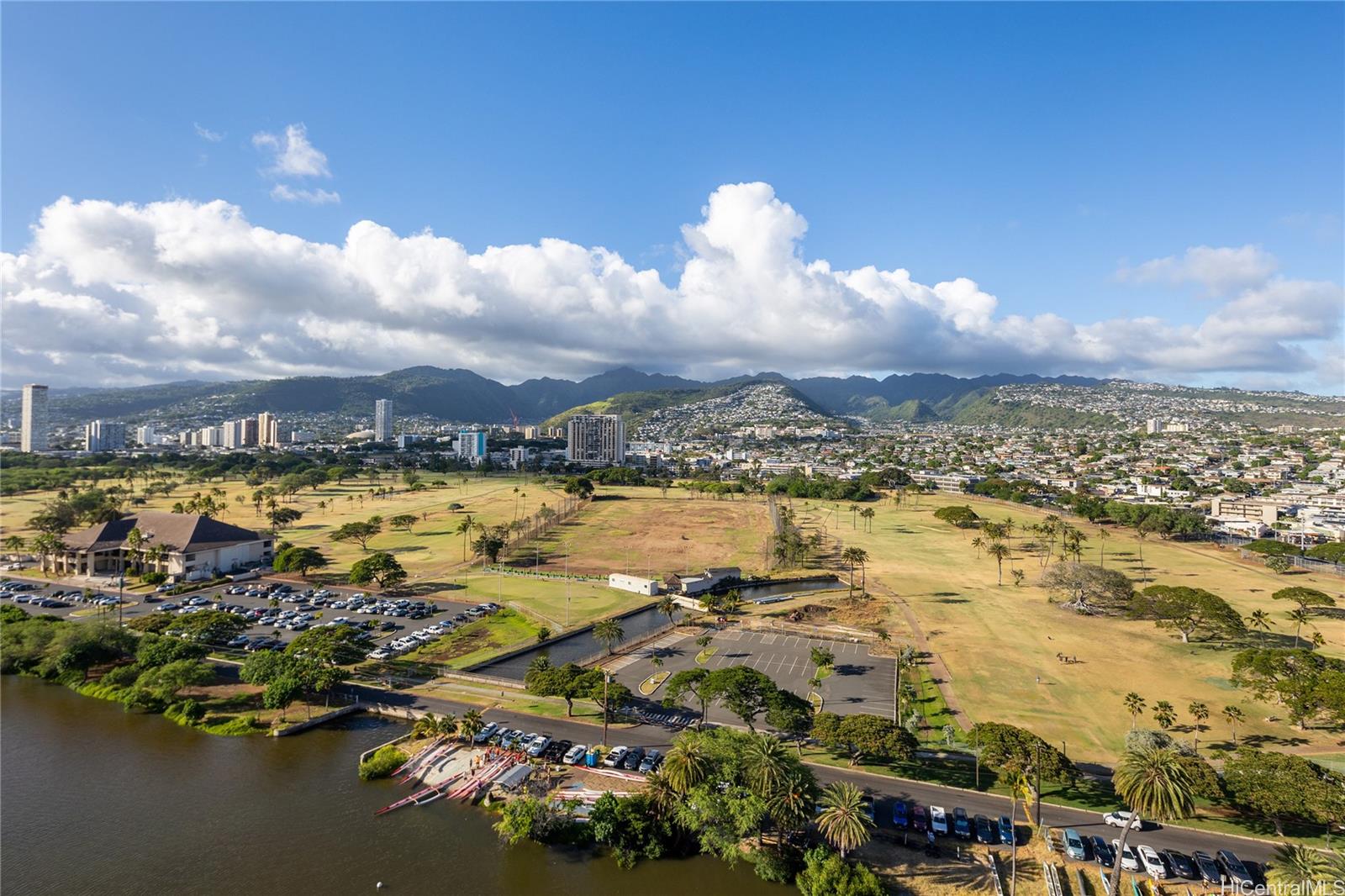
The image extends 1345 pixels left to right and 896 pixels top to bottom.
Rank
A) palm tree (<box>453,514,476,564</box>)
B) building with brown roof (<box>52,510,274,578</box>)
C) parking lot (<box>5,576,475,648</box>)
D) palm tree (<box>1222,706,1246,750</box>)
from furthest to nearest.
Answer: palm tree (<box>453,514,476,564</box>) → building with brown roof (<box>52,510,274,578</box>) → parking lot (<box>5,576,475,648</box>) → palm tree (<box>1222,706,1246,750</box>)

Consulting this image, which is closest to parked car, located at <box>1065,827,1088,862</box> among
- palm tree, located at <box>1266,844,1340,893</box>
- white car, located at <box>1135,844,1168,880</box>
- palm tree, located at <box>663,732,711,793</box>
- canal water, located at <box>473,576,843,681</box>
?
white car, located at <box>1135,844,1168,880</box>

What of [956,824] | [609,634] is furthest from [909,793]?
[609,634]

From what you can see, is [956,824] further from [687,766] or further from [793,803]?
[687,766]

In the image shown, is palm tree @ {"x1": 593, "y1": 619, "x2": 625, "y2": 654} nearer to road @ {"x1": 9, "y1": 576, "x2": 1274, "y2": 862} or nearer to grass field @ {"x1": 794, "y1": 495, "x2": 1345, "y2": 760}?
road @ {"x1": 9, "y1": 576, "x2": 1274, "y2": 862}

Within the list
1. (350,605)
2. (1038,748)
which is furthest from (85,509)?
(1038,748)

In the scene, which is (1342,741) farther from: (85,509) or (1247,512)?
(85,509)
